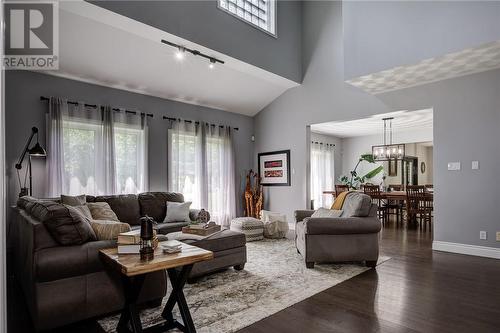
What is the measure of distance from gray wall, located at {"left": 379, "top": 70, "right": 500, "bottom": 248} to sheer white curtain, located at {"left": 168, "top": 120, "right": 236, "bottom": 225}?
12.7 feet

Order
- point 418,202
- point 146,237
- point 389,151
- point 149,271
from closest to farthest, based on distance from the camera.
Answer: point 149,271 < point 146,237 < point 418,202 < point 389,151

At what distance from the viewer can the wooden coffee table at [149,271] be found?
186 centimetres

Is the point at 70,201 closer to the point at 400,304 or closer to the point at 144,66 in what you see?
the point at 144,66

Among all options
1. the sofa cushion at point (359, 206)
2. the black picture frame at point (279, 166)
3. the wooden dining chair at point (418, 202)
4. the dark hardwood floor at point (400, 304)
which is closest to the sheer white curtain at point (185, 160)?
the black picture frame at point (279, 166)

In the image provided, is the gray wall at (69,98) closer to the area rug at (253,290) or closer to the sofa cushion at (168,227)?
the sofa cushion at (168,227)

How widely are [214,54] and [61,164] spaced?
287 cm

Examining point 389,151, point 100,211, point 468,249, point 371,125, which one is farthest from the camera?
point 371,125

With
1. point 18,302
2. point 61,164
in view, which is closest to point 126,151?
point 61,164

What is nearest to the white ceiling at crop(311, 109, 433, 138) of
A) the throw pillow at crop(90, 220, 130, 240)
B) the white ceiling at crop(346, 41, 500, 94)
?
the white ceiling at crop(346, 41, 500, 94)

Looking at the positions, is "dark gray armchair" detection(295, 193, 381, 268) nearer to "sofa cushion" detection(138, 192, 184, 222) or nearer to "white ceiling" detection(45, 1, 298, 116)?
"sofa cushion" detection(138, 192, 184, 222)

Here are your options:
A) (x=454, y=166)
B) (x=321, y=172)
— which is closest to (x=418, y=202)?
(x=454, y=166)

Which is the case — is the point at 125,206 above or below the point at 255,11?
below

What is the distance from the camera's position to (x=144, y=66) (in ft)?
16.3

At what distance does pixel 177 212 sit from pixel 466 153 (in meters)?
4.45
